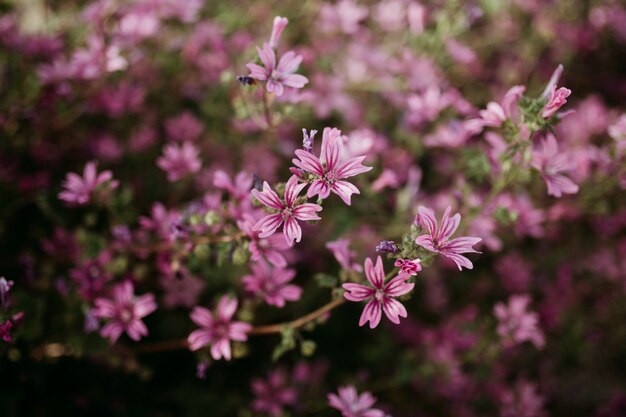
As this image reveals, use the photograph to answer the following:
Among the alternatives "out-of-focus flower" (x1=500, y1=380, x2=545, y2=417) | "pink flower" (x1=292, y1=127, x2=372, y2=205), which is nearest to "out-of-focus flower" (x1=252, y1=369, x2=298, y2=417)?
"out-of-focus flower" (x1=500, y1=380, x2=545, y2=417)

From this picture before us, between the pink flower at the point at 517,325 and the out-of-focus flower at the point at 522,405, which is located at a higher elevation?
the pink flower at the point at 517,325

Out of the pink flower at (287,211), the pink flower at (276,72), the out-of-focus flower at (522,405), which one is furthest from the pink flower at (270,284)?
the out-of-focus flower at (522,405)

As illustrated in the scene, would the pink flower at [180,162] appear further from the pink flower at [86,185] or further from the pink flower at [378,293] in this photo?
the pink flower at [378,293]

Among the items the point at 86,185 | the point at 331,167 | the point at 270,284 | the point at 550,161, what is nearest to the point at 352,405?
the point at 270,284

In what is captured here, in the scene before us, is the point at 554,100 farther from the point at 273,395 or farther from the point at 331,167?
the point at 273,395

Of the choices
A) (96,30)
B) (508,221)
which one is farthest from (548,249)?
(96,30)

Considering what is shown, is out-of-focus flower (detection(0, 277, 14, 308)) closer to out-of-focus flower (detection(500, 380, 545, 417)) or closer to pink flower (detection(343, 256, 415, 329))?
pink flower (detection(343, 256, 415, 329))
